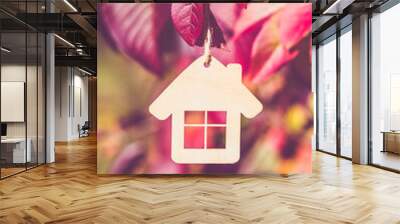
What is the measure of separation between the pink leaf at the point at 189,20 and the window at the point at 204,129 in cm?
129

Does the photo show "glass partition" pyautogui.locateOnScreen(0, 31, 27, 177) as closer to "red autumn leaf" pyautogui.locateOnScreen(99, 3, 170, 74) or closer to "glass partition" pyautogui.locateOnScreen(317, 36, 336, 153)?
"red autumn leaf" pyautogui.locateOnScreen(99, 3, 170, 74)

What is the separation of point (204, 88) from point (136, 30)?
157cm

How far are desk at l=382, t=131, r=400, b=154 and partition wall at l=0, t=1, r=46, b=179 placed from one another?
7801 millimetres

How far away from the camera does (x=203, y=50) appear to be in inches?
256

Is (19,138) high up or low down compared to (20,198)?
up

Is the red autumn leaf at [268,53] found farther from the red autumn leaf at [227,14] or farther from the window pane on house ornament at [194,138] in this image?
the window pane on house ornament at [194,138]

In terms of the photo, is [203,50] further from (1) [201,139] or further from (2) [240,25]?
(1) [201,139]

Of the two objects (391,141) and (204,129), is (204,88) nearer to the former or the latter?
(204,129)

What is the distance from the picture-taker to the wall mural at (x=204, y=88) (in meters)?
6.42

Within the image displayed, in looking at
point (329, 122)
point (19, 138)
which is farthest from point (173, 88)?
point (329, 122)

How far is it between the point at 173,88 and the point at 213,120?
0.90 m

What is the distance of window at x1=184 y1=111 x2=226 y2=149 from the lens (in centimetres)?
648

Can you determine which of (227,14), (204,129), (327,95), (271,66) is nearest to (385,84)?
(327,95)

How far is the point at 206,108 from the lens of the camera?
6484 millimetres
